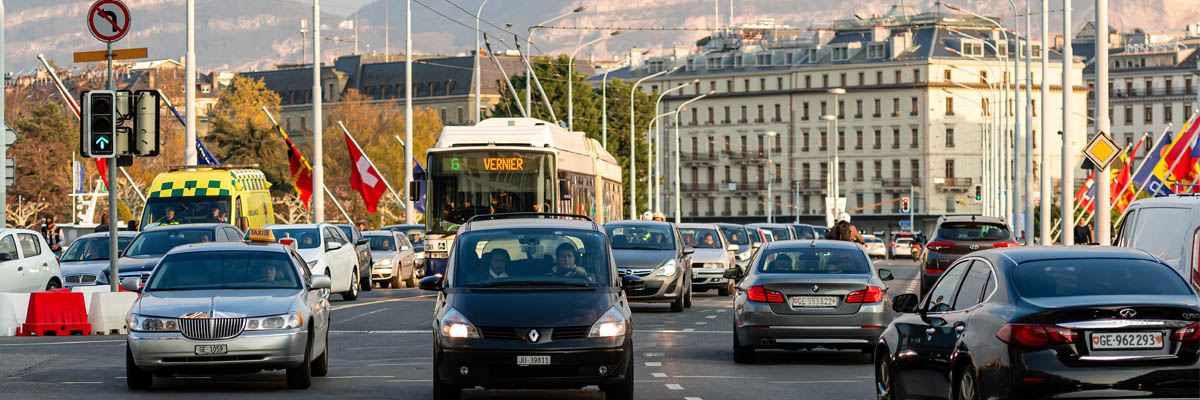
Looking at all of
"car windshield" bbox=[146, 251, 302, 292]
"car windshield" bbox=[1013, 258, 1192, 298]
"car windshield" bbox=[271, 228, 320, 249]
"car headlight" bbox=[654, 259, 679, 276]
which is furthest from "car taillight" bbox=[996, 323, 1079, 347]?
"car windshield" bbox=[271, 228, 320, 249]

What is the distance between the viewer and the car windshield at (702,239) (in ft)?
124

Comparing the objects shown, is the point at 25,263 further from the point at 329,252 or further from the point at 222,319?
the point at 222,319

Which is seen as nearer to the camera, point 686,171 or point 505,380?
point 505,380

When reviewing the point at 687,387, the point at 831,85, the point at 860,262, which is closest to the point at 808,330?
the point at 860,262

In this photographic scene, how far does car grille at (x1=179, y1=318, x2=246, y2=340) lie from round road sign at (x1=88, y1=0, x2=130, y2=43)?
10.7 m

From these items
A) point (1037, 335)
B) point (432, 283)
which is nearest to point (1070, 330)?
point (1037, 335)

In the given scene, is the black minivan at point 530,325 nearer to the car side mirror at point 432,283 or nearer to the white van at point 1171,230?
the car side mirror at point 432,283

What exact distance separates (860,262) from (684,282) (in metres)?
10.3

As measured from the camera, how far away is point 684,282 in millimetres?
30797

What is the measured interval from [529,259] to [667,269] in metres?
14.6

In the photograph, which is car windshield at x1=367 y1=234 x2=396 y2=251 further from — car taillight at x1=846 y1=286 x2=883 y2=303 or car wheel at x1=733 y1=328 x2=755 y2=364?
car taillight at x1=846 y1=286 x2=883 y2=303

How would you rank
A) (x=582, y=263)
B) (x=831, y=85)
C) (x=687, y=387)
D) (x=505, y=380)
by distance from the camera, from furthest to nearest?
(x=831, y=85) < (x=687, y=387) < (x=582, y=263) < (x=505, y=380)

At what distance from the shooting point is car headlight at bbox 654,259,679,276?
Result: 97.6 ft

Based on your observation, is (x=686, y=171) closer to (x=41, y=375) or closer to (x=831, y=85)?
(x=831, y=85)
